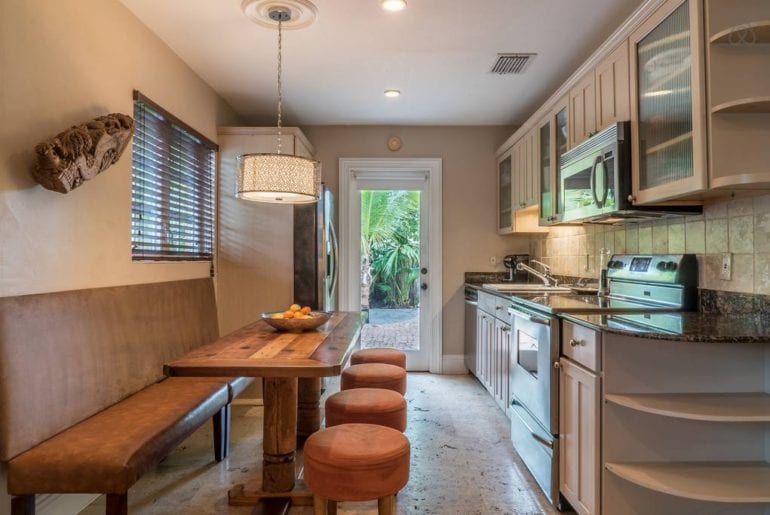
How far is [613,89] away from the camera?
2330 millimetres

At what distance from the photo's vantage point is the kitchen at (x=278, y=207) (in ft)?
5.41

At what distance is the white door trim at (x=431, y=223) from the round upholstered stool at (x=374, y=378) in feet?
6.62

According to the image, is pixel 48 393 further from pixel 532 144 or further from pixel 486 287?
pixel 532 144

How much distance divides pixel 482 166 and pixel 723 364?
3.10m

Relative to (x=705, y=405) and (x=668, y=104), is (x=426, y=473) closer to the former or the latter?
(x=705, y=405)

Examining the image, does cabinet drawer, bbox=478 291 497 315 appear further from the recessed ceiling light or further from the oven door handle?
the recessed ceiling light

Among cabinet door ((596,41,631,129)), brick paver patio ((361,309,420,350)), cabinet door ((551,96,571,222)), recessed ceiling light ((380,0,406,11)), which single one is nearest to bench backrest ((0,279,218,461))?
recessed ceiling light ((380,0,406,11))

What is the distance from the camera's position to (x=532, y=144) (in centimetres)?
351

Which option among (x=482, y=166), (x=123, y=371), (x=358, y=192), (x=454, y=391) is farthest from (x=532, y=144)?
(x=123, y=371)

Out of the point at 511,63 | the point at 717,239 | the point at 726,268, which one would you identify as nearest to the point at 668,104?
the point at 717,239

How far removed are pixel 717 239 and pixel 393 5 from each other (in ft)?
6.32

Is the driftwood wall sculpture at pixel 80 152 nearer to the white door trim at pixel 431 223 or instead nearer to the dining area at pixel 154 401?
the dining area at pixel 154 401

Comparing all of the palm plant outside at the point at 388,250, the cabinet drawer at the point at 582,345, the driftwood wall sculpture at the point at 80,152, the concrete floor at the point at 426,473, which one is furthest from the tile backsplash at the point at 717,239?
the driftwood wall sculpture at the point at 80,152

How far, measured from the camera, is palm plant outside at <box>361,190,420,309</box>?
179 inches
